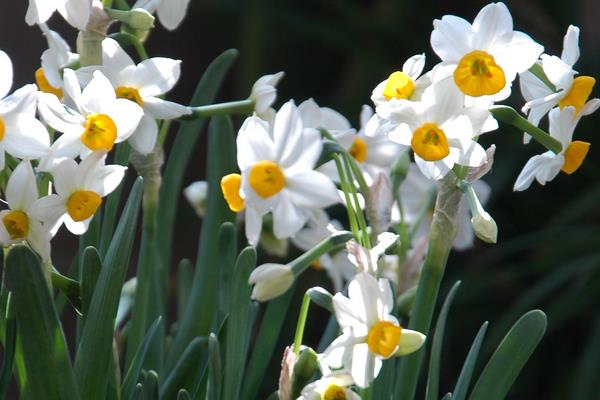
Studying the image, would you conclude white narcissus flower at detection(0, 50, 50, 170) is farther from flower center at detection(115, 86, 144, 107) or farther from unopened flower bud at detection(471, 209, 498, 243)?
unopened flower bud at detection(471, 209, 498, 243)


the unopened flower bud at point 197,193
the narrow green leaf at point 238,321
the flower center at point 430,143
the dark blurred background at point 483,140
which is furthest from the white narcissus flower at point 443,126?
the dark blurred background at point 483,140

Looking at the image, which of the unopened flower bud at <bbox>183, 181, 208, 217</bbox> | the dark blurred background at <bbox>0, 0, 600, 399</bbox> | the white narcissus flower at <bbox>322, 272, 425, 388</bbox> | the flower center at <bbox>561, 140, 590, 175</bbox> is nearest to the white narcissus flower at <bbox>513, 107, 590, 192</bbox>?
the flower center at <bbox>561, 140, 590, 175</bbox>

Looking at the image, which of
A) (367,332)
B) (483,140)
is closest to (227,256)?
(367,332)

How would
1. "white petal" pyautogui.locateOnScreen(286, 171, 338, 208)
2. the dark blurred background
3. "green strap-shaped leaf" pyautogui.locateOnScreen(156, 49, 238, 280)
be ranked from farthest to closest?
the dark blurred background, "green strap-shaped leaf" pyautogui.locateOnScreen(156, 49, 238, 280), "white petal" pyautogui.locateOnScreen(286, 171, 338, 208)

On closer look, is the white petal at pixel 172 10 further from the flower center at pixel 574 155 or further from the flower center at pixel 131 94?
the flower center at pixel 574 155

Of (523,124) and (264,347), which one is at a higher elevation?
(523,124)

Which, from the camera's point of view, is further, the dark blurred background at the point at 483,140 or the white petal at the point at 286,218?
the dark blurred background at the point at 483,140

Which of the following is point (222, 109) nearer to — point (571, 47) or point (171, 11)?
point (171, 11)
